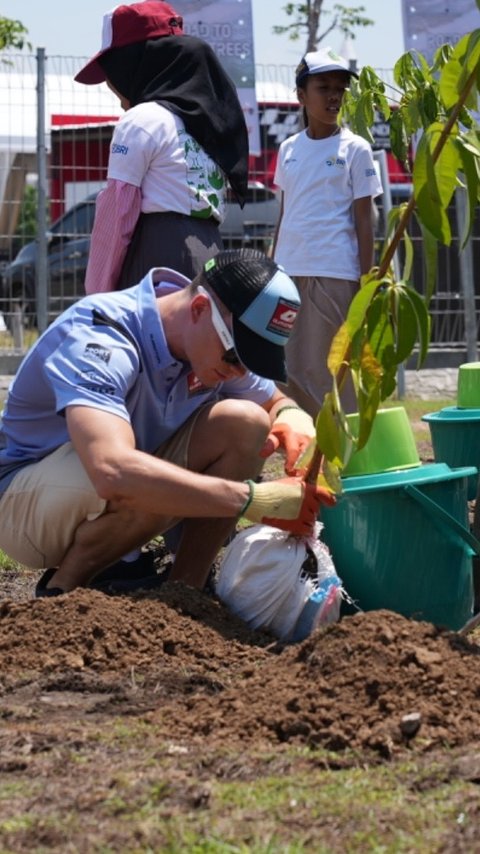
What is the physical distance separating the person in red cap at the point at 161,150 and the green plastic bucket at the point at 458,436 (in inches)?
39.4

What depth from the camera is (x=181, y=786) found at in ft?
8.34

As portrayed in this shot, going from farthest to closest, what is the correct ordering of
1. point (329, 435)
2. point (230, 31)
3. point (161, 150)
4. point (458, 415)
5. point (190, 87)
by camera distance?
1. point (230, 31)
2. point (458, 415)
3. point (190, 87)
4. point (161, 150)
5. point (329, 435)

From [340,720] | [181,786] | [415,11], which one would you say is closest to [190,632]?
[340,720]

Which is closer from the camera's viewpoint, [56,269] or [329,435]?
[329,435]

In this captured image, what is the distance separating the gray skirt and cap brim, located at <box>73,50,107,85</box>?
566 millimetres

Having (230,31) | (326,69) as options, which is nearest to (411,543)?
(326,69)

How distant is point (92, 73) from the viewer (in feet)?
16.3

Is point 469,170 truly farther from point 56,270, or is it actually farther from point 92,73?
point 56,270

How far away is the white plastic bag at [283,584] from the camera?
3787 millimetres

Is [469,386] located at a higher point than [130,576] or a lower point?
higher

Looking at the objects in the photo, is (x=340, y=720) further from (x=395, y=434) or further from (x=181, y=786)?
(x=395, y=434)

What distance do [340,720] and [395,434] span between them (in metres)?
1.28

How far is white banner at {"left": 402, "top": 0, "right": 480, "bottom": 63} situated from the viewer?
10.4 meters

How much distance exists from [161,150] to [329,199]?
1448 mm
